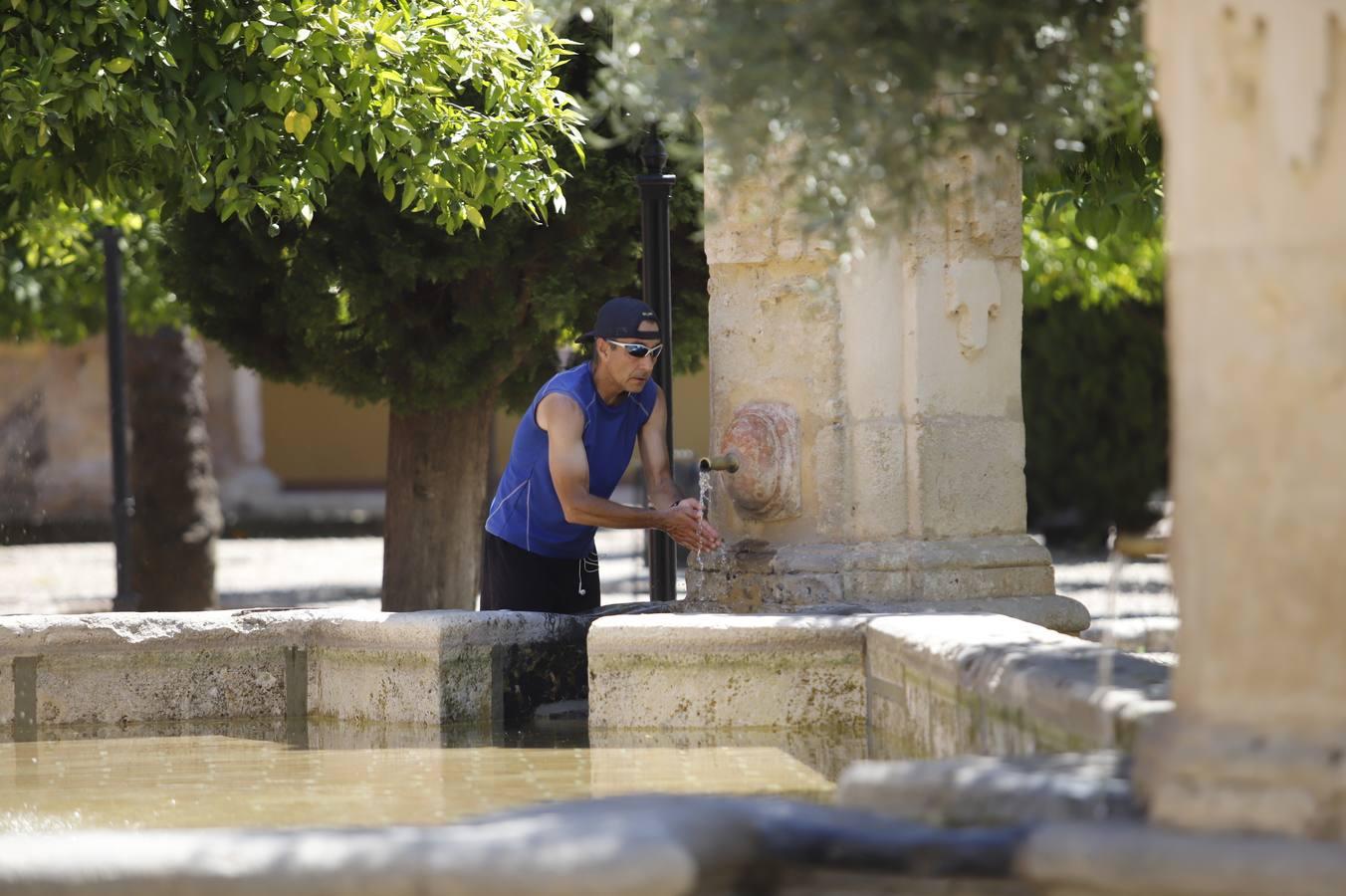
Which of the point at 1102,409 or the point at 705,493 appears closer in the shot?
the point at 705,493

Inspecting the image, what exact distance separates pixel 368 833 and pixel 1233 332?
1.52 meters

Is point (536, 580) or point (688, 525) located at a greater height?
point (688, 525)

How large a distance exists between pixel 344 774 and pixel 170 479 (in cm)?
808

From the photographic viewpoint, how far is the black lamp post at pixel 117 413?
441 inches

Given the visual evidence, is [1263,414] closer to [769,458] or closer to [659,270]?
[769,458]

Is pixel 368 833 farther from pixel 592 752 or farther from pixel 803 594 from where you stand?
pixel 803 594

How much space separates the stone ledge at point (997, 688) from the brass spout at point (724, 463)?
3.80 ft

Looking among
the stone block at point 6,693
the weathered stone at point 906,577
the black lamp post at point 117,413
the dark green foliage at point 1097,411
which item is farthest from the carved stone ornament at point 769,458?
the dark green foliage at point 1097,411

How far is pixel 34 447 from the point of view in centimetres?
2325

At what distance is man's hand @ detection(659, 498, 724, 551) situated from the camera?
6062mm

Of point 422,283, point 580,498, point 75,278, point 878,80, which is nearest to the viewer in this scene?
point 878,80

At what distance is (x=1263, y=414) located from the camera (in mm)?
3076

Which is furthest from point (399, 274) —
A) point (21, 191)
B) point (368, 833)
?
point (368, 833)

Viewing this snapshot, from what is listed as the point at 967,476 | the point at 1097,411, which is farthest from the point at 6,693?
the point at 1097,411
